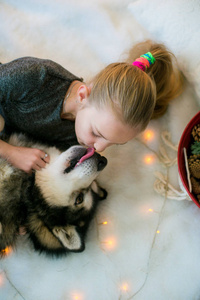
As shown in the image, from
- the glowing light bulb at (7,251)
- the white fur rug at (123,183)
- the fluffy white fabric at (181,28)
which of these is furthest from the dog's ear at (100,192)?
the fluffy white fabric at (181,28)

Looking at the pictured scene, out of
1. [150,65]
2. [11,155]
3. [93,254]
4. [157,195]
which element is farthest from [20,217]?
[150,65]

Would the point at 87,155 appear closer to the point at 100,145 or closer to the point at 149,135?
the point at 100,145

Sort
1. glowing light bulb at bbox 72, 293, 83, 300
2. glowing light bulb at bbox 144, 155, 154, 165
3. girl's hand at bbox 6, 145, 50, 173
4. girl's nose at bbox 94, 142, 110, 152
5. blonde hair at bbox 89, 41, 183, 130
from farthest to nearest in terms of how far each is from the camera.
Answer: glowing light bulb at bbox 144, 155, 154, 165
glowing light bulb at bbox 72, 293, 83, 300
girl's hand at bbox 6, 145, 50, 173
girl's nose at bbox 94, 142, 110, 152
blonde hair at bbox 89, 41, 183, 130

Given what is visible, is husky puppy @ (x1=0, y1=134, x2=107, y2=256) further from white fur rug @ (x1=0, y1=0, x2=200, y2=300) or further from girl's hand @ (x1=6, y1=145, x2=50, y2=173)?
white fur rug @ (x1=0, y1=0, x2=200, y2=300)

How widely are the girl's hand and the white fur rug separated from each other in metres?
0.59

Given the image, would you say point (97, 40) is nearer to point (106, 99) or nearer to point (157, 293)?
point (106, 99)

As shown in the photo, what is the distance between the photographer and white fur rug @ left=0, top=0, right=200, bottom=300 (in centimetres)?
169

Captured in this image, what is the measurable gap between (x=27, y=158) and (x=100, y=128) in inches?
22.9

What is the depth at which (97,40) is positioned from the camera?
2123 mm

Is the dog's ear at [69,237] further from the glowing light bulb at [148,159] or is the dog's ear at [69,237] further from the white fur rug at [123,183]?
the glowing light bulb at [148,159]

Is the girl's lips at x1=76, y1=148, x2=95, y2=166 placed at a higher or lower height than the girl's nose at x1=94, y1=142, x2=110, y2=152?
lower

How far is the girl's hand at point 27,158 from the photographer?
155cm

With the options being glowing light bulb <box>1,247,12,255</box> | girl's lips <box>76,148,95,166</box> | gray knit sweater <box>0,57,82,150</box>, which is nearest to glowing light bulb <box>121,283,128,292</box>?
glowing light bulb <box>1,247,12,255</box>

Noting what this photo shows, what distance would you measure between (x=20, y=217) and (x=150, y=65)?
133 cm
